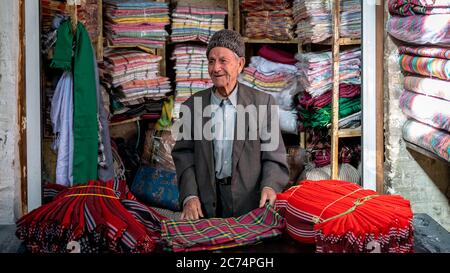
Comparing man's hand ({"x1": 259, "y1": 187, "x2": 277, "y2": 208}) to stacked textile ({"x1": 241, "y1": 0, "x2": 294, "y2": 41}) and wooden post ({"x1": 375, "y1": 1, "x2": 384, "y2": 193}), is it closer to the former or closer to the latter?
wooden post ({"x1": 375, "y1": 1, "x2": 384, "y2": 193})

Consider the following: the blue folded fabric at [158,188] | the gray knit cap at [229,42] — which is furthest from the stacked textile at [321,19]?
the gray knit cap at [229,42]

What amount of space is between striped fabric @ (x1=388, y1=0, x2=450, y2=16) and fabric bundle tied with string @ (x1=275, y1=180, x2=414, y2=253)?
1509 mm

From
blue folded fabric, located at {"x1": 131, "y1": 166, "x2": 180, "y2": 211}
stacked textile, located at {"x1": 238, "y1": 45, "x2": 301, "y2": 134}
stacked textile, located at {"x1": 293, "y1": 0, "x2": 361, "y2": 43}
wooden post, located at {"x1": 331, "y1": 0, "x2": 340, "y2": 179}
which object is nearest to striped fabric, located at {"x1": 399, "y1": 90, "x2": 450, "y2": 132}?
wooden post, located at {"x1": 331, "y1": 0, "x2": 340, "y2": 179}

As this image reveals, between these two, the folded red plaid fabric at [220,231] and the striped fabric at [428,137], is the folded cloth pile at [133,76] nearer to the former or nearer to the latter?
the striped fabric at [428,137]

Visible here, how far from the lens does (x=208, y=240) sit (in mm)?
2453

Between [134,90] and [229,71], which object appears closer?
[229,71]

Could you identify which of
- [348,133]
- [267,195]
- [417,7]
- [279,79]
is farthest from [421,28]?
[279,79]

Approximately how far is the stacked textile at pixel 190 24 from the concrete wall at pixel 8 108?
2.91 m

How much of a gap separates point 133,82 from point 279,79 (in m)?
1.48

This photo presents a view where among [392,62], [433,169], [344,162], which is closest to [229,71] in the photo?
[392,62]

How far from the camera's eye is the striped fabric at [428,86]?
12.0ft

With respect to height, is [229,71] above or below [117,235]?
above

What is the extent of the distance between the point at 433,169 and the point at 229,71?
178 cm

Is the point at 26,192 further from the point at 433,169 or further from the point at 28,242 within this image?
the point at 433,169
